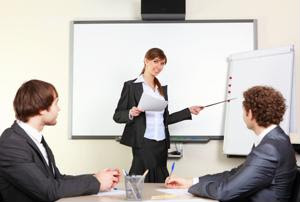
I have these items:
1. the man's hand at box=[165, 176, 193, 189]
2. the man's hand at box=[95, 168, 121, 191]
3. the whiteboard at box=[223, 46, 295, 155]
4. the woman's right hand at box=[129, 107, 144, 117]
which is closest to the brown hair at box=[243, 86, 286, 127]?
the man's hand at box=[165, 176, 193, 189]

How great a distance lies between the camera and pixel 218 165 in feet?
13.3

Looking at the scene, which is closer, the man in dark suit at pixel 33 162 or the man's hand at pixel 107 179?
the man in dark suit at pixel 33 162

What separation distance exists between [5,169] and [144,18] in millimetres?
2626

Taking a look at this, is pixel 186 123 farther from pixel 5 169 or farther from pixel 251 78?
pixel 5 169

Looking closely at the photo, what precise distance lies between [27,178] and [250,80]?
261 centimetres

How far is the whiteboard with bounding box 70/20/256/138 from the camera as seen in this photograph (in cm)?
406

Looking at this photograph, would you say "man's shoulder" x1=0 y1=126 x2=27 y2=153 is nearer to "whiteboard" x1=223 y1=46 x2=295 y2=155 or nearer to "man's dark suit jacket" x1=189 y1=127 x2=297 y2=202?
"man's dark suit jacket" x1=189 y1=127 x2=297 y2=202

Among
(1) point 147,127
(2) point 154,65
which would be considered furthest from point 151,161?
(2) point 154,65

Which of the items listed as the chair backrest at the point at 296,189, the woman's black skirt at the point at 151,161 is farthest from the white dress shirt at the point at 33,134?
the woman's black skirt at the point at 151,161

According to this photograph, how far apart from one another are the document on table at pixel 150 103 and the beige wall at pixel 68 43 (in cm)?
110

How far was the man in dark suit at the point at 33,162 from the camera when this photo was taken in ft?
5.75

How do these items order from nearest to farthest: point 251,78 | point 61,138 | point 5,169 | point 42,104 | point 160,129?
1. point 5,169
2. point 42,104
3. point 160,129
4. point 251,78
5. point 61,138

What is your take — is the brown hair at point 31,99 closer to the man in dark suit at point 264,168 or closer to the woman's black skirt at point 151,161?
the man in dark suit at point 264,168

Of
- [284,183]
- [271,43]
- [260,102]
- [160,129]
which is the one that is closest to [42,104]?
[260,102]
